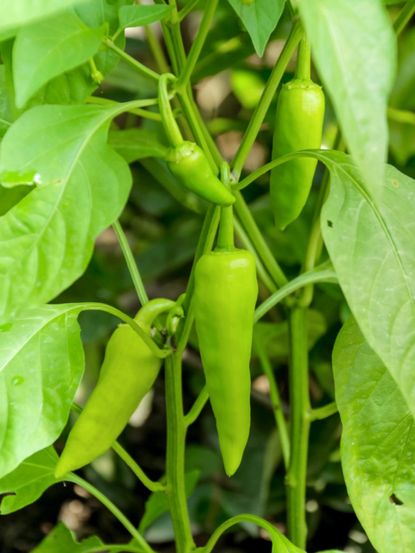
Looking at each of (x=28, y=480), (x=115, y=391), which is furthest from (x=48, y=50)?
(x=28, y=480)

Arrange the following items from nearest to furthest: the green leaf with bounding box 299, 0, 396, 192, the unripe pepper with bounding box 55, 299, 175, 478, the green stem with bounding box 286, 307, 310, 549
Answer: the green leaf with bounding box 299, 0, 396, 192
the unripe pepper with bounding box 55, 299, 175, 478
the green stem with bounding box 286, 307, 310, 549

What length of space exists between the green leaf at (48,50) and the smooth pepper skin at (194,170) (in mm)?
87

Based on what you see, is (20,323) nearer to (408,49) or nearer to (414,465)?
(414,465)

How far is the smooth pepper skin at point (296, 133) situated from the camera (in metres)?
0.75

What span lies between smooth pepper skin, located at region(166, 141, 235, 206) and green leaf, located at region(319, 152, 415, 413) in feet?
0.25

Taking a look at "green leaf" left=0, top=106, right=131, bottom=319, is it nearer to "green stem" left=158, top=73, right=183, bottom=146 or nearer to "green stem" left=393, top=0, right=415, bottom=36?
"green stem" left=158, top=73, right=183, bottom=146

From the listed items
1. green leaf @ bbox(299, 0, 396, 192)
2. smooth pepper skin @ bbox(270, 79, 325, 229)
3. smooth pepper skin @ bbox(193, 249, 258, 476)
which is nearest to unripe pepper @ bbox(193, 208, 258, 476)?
smooth pepper skin @ bbox(193, 249, 258, 476)

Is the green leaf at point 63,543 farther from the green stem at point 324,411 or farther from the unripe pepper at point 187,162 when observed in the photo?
the unripe pepper at point 187,162

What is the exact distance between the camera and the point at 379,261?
0.66 m

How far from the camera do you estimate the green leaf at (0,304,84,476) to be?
2.29 ft

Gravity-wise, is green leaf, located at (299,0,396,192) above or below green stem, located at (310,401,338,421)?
above

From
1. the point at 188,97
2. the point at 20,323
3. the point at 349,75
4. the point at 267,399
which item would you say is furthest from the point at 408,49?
the point at 349,75

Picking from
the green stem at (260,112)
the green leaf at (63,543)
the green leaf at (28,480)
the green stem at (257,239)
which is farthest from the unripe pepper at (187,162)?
the green leaf at (63,543)

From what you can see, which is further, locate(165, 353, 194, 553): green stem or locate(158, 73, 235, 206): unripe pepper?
locate(165, 353, 194, 553): green stem
